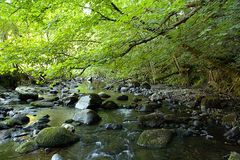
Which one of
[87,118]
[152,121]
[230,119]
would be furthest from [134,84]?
[230,119]

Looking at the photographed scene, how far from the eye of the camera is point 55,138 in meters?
7.67

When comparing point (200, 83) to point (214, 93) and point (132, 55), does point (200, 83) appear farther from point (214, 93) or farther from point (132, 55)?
point (132, 55)

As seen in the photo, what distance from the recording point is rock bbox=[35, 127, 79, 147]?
757 cm

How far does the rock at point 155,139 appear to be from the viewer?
24.3 feet

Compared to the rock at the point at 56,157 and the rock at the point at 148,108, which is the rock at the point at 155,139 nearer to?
the rock at the point at 56,157

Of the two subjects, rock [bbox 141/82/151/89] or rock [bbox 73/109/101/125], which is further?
rock [bbox 141/82/151/89]

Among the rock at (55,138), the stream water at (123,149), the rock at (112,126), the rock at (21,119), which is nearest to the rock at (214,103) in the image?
the stream water at (123,149)

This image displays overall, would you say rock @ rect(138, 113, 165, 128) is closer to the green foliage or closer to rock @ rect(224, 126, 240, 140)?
rock @ rect(224, 126, 240, 140)

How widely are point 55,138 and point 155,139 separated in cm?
288

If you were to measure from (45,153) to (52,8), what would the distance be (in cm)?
377

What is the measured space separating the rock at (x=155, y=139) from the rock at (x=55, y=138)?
81.3 inches

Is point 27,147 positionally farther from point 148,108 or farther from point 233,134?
point 148,108

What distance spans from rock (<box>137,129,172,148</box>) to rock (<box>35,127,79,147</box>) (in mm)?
2065

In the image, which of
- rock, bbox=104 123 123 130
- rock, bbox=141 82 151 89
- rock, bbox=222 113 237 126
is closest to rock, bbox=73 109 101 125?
rock, bbox=104 123 123 130
